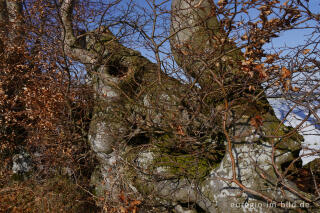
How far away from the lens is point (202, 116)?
342cm

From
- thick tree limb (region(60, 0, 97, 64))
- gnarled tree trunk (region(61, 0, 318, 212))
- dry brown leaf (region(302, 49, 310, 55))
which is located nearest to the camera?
gnarled tree trunk (region(61, 0, 318, 212))

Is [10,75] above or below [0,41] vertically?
below

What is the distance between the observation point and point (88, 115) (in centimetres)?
522

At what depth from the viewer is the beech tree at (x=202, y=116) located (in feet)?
8.98

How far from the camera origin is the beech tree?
2736 millimetres

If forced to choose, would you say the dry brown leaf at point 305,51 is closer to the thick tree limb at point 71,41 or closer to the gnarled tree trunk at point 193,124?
the gnarled tree trunk at point 193,124

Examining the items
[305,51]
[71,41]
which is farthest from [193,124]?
[71,41]

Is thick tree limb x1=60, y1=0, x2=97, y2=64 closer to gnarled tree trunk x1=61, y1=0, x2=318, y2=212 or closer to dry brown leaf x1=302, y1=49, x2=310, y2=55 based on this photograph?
gnarled tree trunk x1=61, y1=0, x2=318, y2=212

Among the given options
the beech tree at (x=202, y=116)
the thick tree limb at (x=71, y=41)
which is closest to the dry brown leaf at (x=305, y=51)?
the beech tree at (x=202, y=116)

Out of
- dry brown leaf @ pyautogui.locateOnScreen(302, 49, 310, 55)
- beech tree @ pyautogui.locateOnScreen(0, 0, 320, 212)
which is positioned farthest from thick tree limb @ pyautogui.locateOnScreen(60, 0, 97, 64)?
dry brown leaf @ pyautogui.locateOnScreen(302, 49, 310, 55)

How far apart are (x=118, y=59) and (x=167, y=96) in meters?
1.35

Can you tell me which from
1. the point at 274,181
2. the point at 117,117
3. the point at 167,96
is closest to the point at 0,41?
the point at 117,117

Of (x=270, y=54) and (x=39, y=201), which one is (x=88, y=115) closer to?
(x=39, y=201)

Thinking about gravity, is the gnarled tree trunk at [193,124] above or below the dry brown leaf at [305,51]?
below
